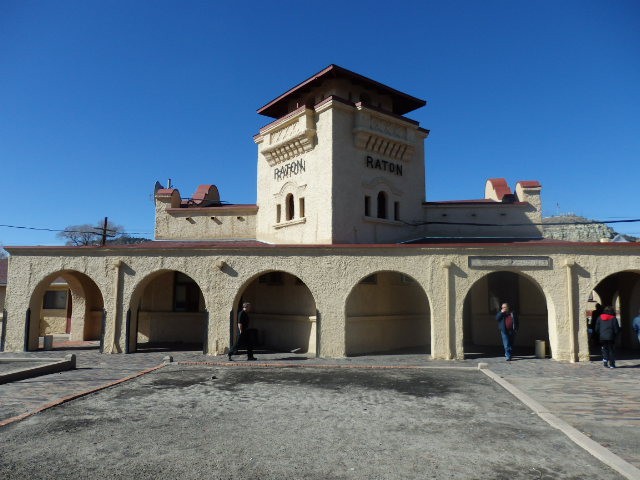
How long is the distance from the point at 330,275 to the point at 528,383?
7064mm

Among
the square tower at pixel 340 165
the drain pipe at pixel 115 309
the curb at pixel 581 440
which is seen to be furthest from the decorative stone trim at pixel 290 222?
the curb at pixel 581 440

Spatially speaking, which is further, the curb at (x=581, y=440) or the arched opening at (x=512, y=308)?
the arched opening at (x=512, y=308)

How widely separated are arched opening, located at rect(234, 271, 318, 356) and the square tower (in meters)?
2.12

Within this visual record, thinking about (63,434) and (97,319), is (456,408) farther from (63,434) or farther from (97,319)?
(97,319)

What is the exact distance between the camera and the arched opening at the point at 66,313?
17339 mm

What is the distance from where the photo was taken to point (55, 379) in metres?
11.5

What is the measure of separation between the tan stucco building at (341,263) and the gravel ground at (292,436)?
18.1ft

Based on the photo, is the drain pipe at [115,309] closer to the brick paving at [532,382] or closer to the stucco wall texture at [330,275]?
the stucco wall texture at [330,275]

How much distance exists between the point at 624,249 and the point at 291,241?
1236cm

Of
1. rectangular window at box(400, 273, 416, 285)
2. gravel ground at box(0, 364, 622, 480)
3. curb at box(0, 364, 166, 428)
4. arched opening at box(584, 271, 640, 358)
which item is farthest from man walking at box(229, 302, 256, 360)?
arched opening at box(584, 271, 640, 358)

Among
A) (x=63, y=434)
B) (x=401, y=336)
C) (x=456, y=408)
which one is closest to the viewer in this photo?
(x=63, y=434)

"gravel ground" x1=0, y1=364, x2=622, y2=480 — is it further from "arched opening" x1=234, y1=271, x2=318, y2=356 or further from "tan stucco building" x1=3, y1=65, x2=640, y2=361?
"arched opening" x1=234, y1=271, x2=318, y2=356

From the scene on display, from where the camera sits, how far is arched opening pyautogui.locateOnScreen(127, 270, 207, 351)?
20469 millimetres

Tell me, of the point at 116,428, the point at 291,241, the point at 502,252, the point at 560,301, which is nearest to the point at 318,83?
the point at 291,241
